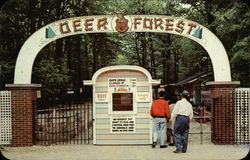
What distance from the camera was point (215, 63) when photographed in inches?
485

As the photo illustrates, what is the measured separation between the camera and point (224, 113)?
1201 centimetres

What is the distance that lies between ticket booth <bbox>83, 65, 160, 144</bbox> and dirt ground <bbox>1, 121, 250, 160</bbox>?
47 cm

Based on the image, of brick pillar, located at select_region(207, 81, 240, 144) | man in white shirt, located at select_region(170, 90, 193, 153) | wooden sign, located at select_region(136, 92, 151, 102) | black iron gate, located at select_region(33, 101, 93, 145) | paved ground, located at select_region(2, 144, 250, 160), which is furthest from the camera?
black iron gate, located at select_region(33, 101, 93, 145)

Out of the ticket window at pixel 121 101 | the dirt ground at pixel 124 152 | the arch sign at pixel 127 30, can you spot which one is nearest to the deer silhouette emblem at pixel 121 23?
the arch sign at pixel 127 30

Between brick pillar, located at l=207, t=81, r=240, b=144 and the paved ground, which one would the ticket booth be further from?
brick pillar, located at l=207, t=81, r=240, b=144

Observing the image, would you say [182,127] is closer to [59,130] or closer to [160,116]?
[160,116]

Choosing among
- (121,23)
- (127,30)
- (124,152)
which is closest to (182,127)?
(124,152)

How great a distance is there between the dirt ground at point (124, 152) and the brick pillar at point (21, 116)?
1.22ft

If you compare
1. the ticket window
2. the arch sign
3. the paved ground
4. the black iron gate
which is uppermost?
the arch sign

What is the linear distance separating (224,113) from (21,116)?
21.6ft

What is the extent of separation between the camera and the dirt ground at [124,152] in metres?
9.82

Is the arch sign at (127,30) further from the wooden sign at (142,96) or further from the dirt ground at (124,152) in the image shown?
the dirt ground at (124,152)

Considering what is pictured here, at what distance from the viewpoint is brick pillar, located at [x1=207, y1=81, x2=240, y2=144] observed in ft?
39.3

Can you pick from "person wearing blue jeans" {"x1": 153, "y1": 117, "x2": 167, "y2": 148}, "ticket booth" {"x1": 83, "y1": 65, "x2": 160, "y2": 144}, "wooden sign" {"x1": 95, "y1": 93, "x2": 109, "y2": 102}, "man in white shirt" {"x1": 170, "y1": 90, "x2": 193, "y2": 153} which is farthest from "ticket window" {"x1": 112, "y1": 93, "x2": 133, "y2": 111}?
"man in white shirt" {"x1": 170, "y1": 90, "x2": 193, "y2": 153}
